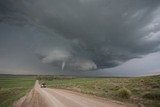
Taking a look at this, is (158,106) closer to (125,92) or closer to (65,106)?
(65,106)

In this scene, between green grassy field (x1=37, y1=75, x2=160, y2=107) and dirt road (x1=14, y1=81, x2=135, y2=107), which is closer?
dirt road (x1=14, y1=81, x2=135, y2=107)

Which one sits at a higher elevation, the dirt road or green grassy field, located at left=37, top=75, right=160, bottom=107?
green grassy field, located at left=37, top=75, right=160, bottom=107

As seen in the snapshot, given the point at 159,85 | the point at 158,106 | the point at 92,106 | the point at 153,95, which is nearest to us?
the point at 158,106

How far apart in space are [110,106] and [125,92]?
11661mm

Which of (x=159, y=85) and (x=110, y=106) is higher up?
(x=159, y=85)

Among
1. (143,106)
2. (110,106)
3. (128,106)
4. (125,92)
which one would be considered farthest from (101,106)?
(125,92)

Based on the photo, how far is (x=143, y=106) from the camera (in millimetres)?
18859

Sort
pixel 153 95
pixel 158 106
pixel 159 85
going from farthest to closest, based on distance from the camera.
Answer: pixel 159 85 < pixel 153 95 < pixel 158 106

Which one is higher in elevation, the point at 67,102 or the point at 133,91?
the point at 133,91

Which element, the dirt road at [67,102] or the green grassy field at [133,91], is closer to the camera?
the dirt road at [67,102]

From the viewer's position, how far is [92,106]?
63.5 ft

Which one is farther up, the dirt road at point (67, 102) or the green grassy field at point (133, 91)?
the green grassy field at point (133, 91)

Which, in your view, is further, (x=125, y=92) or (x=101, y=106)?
(x=125, y=92)

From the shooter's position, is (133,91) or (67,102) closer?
(67,102)
